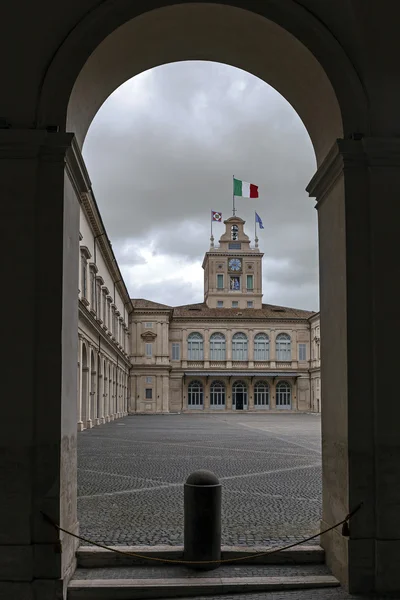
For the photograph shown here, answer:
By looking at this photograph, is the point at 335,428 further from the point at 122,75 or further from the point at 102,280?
the point at 102,280

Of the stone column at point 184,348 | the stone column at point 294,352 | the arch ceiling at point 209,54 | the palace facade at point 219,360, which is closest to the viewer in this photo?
the arch ceiling at point 209,54

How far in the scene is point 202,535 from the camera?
686cm

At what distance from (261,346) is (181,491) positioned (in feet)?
225

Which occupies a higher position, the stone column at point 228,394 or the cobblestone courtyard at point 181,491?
the cobblestone courtyard at point 181,491

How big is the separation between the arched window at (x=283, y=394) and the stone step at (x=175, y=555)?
7347 centimetres

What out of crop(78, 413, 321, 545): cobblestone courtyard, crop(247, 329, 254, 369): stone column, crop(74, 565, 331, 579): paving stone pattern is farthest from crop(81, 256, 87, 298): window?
crop(247, 329, 254, 369): stone column

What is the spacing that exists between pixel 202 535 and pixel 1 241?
372cm

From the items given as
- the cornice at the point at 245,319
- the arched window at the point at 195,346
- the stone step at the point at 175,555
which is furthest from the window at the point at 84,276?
the arched window at the point at 195,346

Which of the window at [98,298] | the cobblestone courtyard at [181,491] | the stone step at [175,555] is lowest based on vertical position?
the cobblestone courtyard at [181,491]

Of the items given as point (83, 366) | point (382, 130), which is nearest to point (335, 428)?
point (382, 130)

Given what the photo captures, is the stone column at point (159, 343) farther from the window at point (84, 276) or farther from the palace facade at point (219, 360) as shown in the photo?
the window at point (84, 276)

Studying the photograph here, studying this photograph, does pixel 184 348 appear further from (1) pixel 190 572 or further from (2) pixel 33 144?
(2) pixel 33 144

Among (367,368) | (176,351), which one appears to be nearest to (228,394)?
(176,351)

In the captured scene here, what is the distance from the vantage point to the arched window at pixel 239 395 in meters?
79.4
